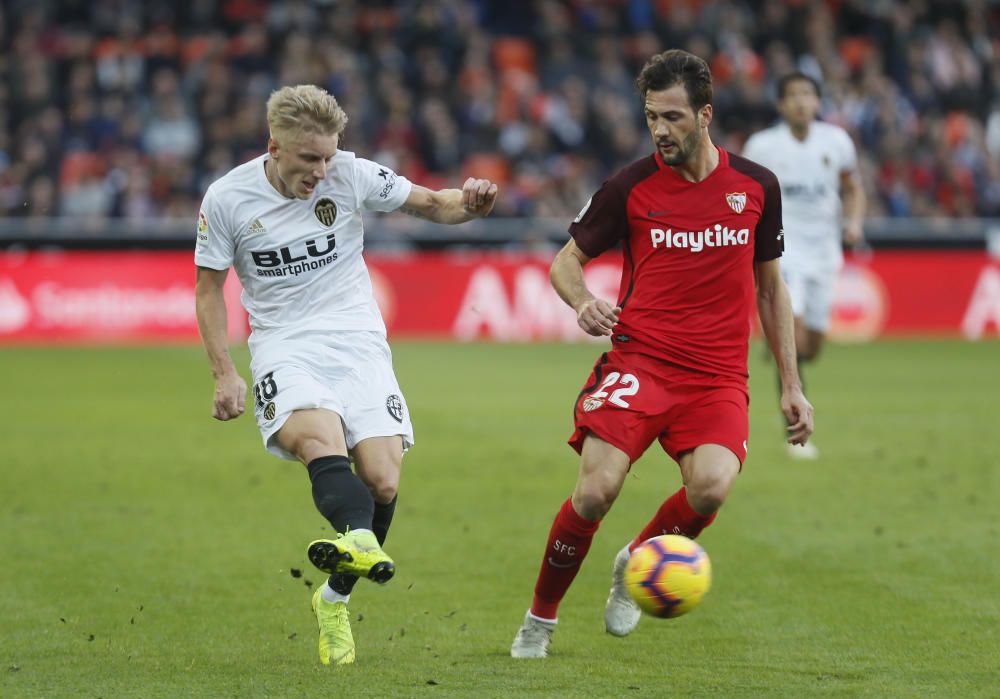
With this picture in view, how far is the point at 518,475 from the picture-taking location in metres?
11.4

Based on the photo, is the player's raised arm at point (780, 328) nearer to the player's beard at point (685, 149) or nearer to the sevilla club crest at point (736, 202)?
the sevilla club crest at point (736, 202)

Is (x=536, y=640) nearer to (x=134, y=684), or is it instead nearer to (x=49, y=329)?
(x=134, y=684)

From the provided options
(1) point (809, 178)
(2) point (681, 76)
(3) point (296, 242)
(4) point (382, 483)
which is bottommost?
(4) point (382, 483)

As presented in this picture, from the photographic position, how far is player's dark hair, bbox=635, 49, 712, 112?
6219 mm

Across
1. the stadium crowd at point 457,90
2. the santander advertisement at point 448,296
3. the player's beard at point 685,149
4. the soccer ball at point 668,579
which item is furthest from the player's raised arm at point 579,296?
the stadium crowd at point 457,90

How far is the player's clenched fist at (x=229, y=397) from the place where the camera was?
6.14 meters

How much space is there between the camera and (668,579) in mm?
5832

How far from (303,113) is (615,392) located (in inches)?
65.7

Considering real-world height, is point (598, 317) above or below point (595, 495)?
above

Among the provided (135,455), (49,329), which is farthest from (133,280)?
(135,455)

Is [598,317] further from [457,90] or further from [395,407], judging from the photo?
[457,90]

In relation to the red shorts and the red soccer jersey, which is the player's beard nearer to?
the red soccer jersey

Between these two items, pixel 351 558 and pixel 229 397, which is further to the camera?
pixel 229 397

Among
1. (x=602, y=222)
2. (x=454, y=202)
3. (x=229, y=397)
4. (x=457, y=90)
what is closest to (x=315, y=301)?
(x=229, y=397)
